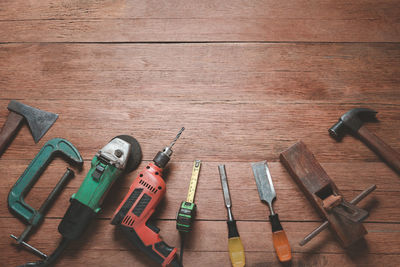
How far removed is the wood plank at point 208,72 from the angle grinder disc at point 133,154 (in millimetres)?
250

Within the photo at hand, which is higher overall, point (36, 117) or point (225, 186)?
point (36, 117)

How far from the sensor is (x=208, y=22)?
164 centimetres

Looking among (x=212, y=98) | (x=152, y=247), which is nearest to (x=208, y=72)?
(x=212, y=98)

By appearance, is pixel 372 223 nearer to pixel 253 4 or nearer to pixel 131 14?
pixel 253 4

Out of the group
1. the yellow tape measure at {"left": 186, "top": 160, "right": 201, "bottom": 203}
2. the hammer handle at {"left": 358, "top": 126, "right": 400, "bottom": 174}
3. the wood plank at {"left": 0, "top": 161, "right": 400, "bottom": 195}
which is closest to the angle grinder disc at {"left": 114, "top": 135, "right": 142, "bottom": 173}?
the wood plank at {"left": 0, "top": 161, "right": 400, "bottom": 195}

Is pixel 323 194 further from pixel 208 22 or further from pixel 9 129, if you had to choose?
pixel 9 129

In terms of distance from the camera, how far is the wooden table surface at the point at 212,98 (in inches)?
50.8

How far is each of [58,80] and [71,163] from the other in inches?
20.9

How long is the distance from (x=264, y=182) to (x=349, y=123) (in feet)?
1.82

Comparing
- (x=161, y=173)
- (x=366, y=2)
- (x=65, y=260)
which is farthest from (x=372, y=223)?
(x=65, y=260)

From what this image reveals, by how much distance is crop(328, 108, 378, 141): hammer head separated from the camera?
1.37 m

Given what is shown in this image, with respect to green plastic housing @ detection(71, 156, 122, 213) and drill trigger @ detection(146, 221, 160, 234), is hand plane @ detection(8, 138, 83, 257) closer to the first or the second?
green plastic housing @ detection(71, 156, 122, 213)

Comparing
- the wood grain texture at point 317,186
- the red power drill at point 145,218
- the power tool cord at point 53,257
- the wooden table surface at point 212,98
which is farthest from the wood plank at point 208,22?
the power tool cord at point 53,257

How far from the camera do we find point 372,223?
1283 mm
